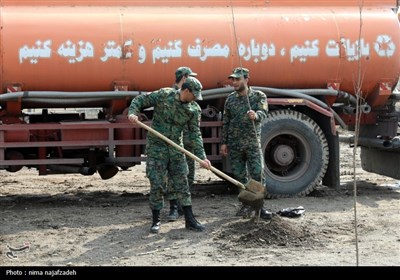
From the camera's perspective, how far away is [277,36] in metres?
9.86

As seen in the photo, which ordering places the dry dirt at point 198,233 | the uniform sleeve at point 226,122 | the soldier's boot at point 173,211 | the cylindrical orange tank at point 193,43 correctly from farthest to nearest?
1. the cylindrical orange tank at point 193,43
2. the uniform sleeve at point 226,122
3. the soldier's boot at point 173,211
4. the dry dirt at point 198,233

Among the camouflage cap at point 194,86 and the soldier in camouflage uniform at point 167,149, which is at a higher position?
the camouflage cap at point 194,86

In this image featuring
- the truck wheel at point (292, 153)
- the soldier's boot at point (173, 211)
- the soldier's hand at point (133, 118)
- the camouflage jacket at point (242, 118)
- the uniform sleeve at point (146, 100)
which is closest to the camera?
the soldier's hand at point (133, 118)

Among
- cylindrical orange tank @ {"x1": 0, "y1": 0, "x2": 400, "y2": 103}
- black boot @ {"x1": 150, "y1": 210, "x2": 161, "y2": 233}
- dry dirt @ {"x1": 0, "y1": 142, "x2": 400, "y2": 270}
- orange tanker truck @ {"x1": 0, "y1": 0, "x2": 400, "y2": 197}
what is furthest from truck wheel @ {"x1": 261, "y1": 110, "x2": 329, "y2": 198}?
black boot @ {"x1": 150, "y1": 210, "x2": 161, "y2": 233}

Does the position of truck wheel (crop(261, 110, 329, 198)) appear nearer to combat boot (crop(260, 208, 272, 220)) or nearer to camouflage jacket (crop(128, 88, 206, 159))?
combat boot (crop(260, 208, 272, 220))

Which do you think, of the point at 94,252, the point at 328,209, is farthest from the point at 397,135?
the point at 94,252

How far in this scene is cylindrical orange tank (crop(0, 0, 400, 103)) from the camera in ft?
30.4

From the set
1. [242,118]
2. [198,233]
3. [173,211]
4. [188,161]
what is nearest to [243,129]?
[242,118]

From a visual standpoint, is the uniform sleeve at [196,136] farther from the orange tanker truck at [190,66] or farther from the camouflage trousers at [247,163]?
the orange tanker truck at [190,66]

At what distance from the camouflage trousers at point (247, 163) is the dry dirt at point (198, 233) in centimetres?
52

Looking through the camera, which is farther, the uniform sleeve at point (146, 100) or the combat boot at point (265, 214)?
the combat boot at point (265, 214)

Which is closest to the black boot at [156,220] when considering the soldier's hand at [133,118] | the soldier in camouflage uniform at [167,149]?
the soldier in camouflage uniform at [167,149]

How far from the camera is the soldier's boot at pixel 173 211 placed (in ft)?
27.7

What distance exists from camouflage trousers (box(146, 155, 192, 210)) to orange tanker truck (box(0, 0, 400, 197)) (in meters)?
1.73
